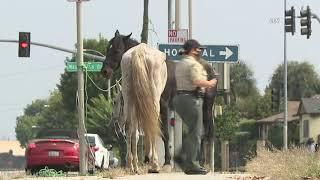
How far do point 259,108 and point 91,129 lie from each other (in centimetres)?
4048

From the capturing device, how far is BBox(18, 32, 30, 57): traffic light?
3612 cm

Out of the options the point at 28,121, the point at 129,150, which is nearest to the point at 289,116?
the point at 129,150

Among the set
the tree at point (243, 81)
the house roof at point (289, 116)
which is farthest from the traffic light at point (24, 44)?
the tree at point (243, 81)

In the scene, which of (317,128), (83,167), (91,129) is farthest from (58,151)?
(317,128)

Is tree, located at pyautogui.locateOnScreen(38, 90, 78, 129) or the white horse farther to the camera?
tree, located at pyautogui.locateOnScreen(38, 90, 78, 129)

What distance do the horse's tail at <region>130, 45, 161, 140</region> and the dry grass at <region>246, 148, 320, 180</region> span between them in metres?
1.61

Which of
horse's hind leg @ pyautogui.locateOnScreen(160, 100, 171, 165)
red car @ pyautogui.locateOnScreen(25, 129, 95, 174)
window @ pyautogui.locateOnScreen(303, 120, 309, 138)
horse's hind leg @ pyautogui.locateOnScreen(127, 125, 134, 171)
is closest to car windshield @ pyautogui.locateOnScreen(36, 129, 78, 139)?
red car @ pyautogui.locateOnScreen(25, 129, 95, 174)

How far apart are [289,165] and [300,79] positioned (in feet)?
316

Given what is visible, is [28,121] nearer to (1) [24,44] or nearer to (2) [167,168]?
(1) [24,44]

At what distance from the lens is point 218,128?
44375 mm

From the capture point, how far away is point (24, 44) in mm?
36250

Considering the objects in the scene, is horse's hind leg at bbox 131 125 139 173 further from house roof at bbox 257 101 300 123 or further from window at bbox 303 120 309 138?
house roof at bbox 257 101 300 123

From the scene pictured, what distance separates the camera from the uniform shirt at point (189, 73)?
1098 centimetres

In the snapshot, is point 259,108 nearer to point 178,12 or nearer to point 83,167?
point 178,12
